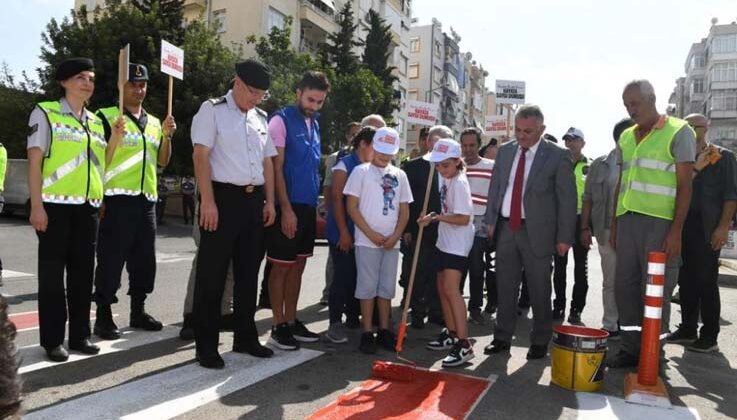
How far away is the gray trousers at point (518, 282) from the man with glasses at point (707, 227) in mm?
1743

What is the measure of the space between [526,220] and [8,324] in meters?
4.20

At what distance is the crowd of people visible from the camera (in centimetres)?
415

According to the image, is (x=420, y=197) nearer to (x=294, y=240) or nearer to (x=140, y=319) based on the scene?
(x=294, y=240)

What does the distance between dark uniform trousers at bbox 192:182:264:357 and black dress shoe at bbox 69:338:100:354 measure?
2.69 feet

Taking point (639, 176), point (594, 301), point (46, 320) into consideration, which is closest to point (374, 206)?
point (639, 176)

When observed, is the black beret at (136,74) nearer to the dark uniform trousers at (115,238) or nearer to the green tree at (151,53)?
the dark uniform trousers at (115,238)

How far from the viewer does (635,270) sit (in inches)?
185

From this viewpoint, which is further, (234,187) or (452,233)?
(452,233)

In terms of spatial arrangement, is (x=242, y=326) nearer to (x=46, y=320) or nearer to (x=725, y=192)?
(x=46, y=320)

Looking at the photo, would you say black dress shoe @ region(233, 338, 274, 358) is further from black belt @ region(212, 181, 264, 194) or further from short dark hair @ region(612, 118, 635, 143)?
short dark hair @ region(612, 118, 635, 143)

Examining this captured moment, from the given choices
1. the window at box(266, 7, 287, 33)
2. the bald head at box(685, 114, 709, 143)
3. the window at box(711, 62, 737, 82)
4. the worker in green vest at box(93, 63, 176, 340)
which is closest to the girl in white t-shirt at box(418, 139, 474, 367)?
the worker in green vest at box(93, 63, 176, 340)

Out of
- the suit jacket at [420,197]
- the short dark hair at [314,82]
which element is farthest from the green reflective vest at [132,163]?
the suit jacket at [420,197]

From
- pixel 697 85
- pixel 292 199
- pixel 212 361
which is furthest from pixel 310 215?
pixel 697 85

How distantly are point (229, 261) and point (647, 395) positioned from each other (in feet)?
10.0
